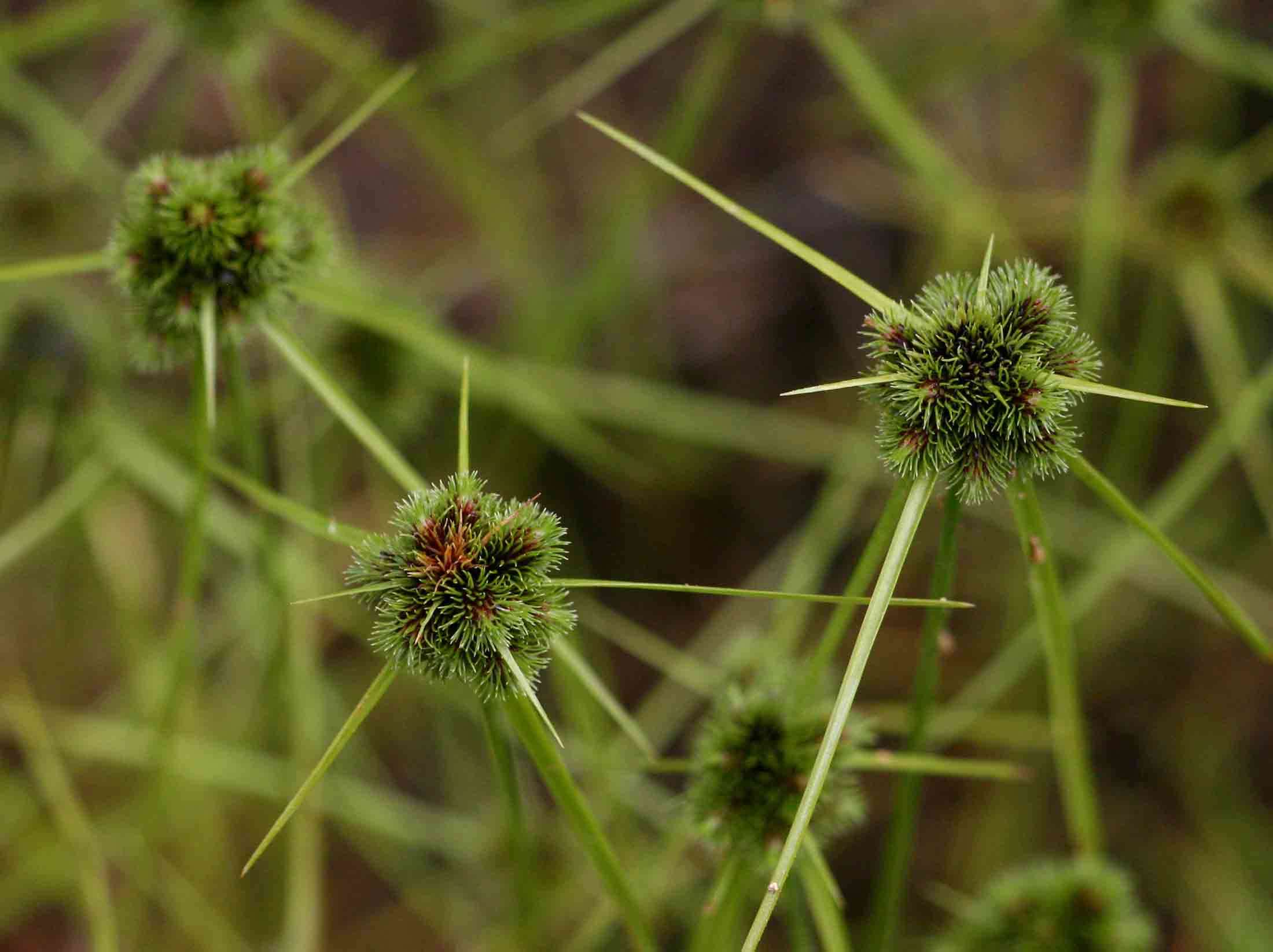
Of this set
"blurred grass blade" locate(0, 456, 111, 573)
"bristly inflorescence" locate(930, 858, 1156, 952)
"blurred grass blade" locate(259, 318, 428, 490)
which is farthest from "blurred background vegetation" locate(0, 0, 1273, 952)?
"blurred grass blade" locate(259, 318, 428, 490)

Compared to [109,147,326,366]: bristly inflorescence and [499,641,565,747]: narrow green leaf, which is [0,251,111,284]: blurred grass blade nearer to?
[109,147,326,366]: bristly inflorescence

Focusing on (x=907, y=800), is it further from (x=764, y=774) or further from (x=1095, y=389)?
(x=1095, y=389)

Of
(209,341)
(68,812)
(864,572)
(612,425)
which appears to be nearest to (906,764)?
(864,572)

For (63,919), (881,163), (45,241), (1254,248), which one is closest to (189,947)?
(63,919)

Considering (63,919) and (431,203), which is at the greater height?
(431,203)

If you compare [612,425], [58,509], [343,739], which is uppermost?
[612,425]

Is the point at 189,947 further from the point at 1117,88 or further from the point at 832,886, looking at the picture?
the point at 1117,88
